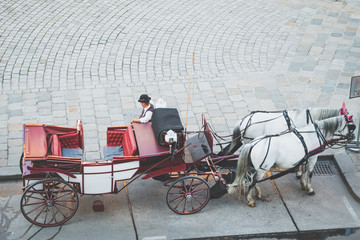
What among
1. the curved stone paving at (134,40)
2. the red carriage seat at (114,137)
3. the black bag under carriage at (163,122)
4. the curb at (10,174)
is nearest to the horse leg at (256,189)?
the black bag under carriage at (163,122)

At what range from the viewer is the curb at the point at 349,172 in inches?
311

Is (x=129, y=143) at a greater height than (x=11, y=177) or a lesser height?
greater

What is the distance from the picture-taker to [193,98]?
33.3 feet

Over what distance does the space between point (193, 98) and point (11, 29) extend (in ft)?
17.3

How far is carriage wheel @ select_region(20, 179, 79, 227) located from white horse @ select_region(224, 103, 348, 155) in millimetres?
2827

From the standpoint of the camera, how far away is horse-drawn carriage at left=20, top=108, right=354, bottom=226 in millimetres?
6621

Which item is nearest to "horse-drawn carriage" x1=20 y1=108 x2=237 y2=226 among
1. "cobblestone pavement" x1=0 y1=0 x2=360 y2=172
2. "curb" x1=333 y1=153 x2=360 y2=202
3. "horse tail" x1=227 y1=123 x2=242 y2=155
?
"horse tail" x1=227 y1=123 x2=242 y2=155

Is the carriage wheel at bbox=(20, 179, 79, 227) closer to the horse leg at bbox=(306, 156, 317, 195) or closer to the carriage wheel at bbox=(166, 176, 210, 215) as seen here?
the carriage wheel at bbox=(166, 176, 210, 215)

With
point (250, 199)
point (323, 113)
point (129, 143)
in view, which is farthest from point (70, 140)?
point (323, 113)

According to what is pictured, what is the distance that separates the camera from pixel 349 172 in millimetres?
8250

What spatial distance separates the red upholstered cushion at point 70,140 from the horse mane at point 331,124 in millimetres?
3698

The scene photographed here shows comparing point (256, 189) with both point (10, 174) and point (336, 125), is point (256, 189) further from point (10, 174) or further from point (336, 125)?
point (10, 174)

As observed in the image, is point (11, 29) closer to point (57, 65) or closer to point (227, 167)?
point (57, 65)

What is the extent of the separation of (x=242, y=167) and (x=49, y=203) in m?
2.87
